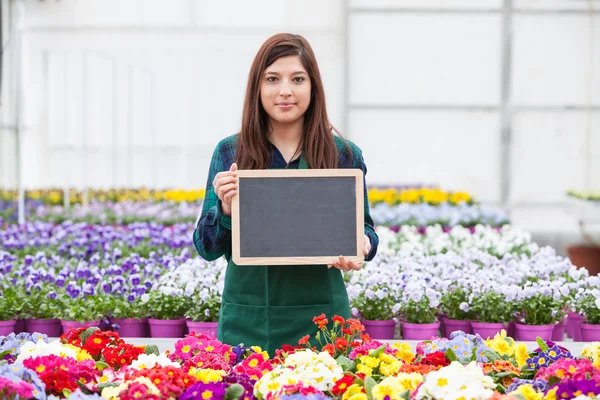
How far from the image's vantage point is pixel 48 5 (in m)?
13.4

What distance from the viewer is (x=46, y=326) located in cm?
366

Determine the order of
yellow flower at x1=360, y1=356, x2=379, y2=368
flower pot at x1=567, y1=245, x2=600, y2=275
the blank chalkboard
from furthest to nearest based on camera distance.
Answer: flower pot at x1=567, y1=245, x2=600, y2=275, the blank chalkboard, yellow flower at x1=360, y1=356, x2=379, y2=368

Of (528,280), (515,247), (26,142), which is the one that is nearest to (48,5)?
(26,142)

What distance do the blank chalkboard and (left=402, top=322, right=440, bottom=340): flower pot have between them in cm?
137

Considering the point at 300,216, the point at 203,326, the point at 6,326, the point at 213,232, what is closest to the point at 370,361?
the point at 300,216

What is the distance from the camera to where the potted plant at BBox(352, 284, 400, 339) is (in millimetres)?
3676

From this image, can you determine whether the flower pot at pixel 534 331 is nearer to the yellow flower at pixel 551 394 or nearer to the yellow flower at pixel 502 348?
the yellow flower at pixel 502 348

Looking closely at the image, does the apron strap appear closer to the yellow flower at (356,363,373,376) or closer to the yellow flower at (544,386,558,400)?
the yellow flower at (356,363,373,376)

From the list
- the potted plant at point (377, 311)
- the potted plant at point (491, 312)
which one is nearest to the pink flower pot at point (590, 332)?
the potted plant at point (491, 312)

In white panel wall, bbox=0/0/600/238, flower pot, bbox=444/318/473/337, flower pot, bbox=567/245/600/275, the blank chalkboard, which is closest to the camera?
the blank chalkboard

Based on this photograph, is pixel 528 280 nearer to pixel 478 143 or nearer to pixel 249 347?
pixel 249 347

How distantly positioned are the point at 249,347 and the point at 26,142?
11556 millimetres

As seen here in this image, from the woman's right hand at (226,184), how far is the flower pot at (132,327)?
5.25 feet

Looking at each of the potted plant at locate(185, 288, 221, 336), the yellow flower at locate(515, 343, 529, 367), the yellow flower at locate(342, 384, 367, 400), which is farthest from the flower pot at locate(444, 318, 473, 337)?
the yellow flower at locate(342, 384, 367, 400)
